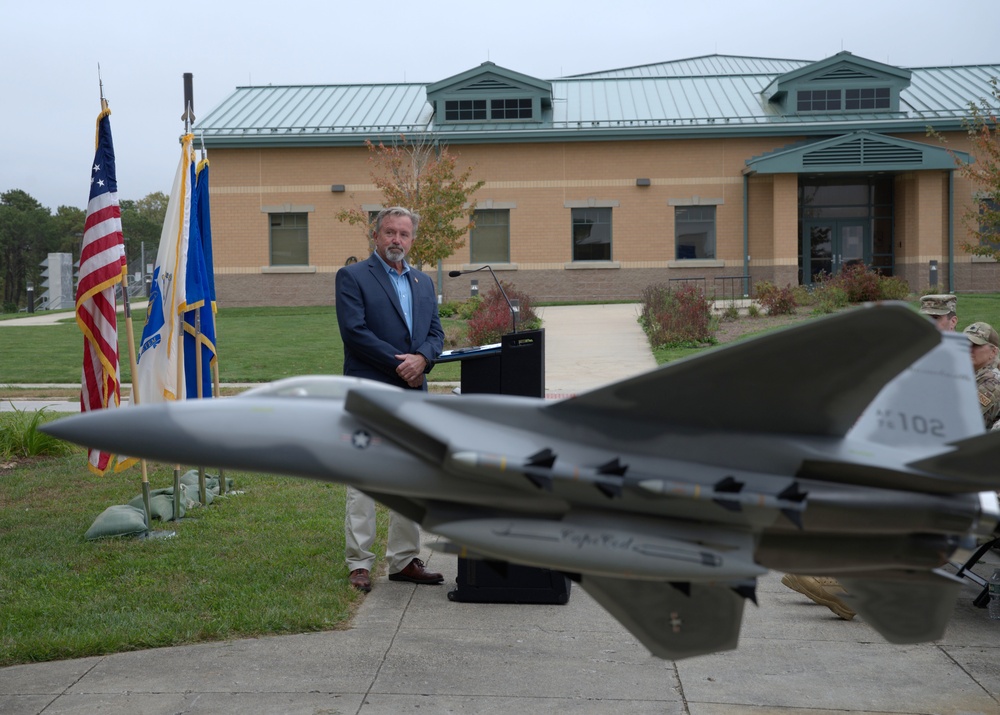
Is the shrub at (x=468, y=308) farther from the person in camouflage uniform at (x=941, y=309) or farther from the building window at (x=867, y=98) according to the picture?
the person in camouflage uniform at (x=941, y=309)

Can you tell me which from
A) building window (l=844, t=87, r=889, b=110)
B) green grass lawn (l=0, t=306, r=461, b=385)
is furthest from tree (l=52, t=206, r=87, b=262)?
building window (l=844, t=87, r=889, b=110)

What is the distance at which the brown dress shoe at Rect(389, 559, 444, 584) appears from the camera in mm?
6387

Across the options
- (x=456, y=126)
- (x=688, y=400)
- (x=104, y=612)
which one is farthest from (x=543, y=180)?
(x=688, y=400)

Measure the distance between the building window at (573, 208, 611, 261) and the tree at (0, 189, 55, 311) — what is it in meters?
43.9

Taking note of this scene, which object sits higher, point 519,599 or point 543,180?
point 543,180

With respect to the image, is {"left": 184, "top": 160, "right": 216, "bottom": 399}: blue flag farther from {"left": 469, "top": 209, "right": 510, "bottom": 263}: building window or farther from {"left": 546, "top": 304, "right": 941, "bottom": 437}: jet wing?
Result: {"left": 469, "top": 209, "right": 510, "bottom": 263}: building window

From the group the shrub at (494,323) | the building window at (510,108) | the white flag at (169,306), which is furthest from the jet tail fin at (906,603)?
the building window at (510,108)

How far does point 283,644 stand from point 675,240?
27588 millimetres

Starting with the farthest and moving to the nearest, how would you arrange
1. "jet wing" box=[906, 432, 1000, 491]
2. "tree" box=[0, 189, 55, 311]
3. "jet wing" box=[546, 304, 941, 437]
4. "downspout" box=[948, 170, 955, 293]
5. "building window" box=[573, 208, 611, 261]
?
"tree" box=[0, 189, 55, 311] < "building window" box=[573, 208, 611, 261] < "downspout" box=[948, 170, 955, 293] < "jet wing" box=[906, 432, 1000, 491] < "jet wing" box=[546, 304, 941, 437]

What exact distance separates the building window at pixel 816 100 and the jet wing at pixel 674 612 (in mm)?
31079

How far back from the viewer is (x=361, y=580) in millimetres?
6211

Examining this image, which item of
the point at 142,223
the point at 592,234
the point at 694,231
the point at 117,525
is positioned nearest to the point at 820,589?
the point at 117,525

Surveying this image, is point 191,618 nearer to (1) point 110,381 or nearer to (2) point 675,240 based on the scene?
(1) point 110,381

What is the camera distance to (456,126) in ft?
102
